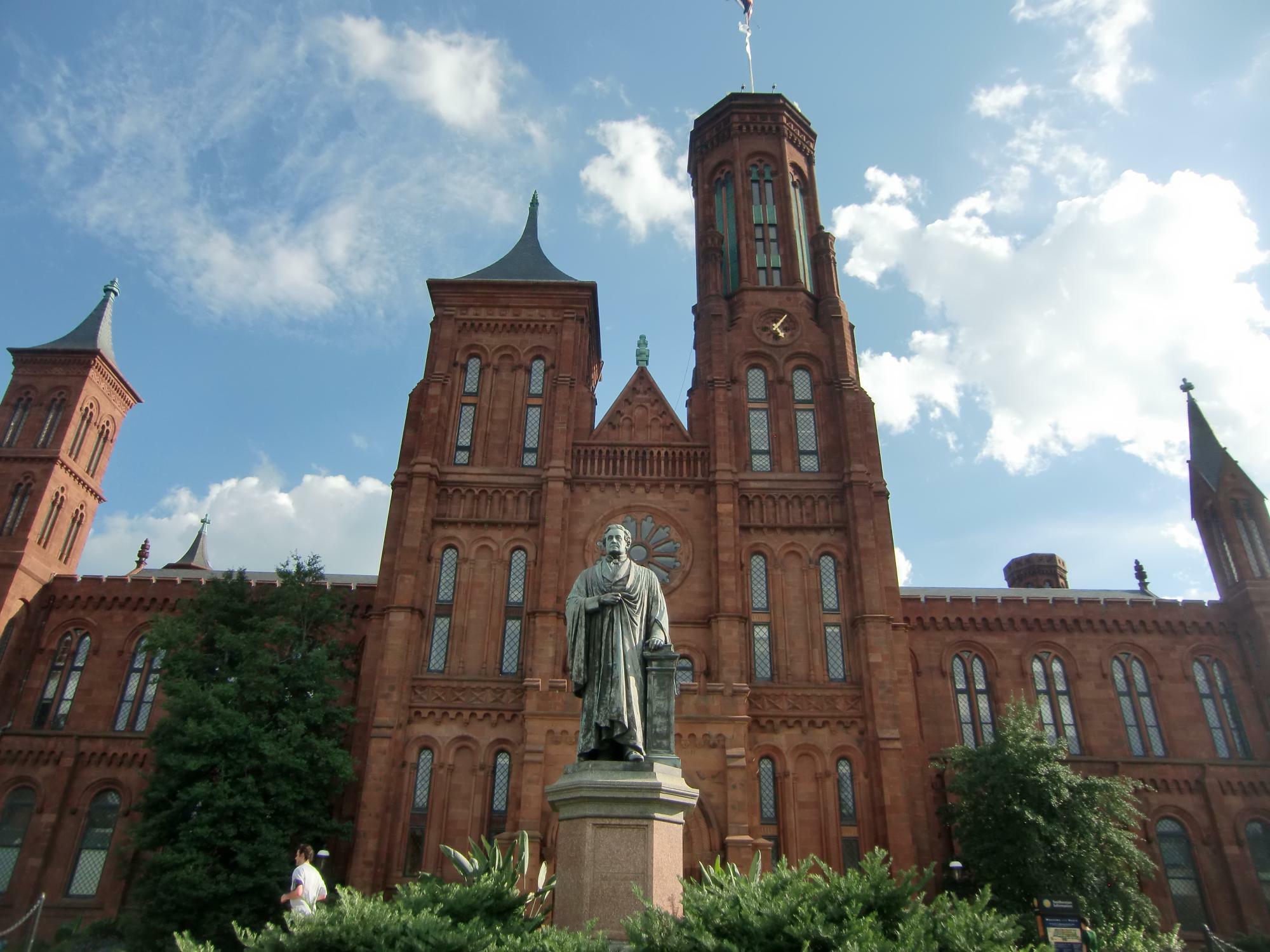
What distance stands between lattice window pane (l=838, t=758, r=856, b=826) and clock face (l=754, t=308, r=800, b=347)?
52.1 feet

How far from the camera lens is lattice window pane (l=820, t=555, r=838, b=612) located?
2966cm

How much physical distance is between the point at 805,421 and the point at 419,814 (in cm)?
1893

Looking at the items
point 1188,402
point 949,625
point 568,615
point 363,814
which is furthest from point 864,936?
point 1188,402

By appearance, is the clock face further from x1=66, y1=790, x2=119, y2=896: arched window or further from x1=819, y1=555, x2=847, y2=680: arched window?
x1=66, y1=790, x2=119, y2=896: arched window

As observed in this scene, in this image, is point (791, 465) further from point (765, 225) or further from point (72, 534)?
point (72, 534)

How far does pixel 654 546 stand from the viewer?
30.5m

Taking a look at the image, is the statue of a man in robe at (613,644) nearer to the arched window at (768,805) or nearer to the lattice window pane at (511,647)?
the arched window at (768,805)

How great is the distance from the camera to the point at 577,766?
9.38 meters

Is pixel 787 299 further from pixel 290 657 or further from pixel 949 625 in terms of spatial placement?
pixel 290 657

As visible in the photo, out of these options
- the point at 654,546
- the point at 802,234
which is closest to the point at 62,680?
the point at 654,546

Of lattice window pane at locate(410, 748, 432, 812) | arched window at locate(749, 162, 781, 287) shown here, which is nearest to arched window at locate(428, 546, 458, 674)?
lattice window pane at locate(410, 748, 432, 812)

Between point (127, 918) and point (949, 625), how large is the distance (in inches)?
1112

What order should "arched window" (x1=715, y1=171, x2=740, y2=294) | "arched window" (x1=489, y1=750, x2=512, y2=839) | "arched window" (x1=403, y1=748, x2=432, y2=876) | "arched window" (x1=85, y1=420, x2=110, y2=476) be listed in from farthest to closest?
"arched window" (x1=85, y1=420, x2=110, y2=476) → "arched window" (x1=715, y1=171, x2=740, y2=294) → "arched window" (x1=489, y1=750, x2=512, y2=839) → "arched window" (x1=403, y1=748, x2=432, y2=876)

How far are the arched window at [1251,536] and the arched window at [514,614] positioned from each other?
26877 mm
